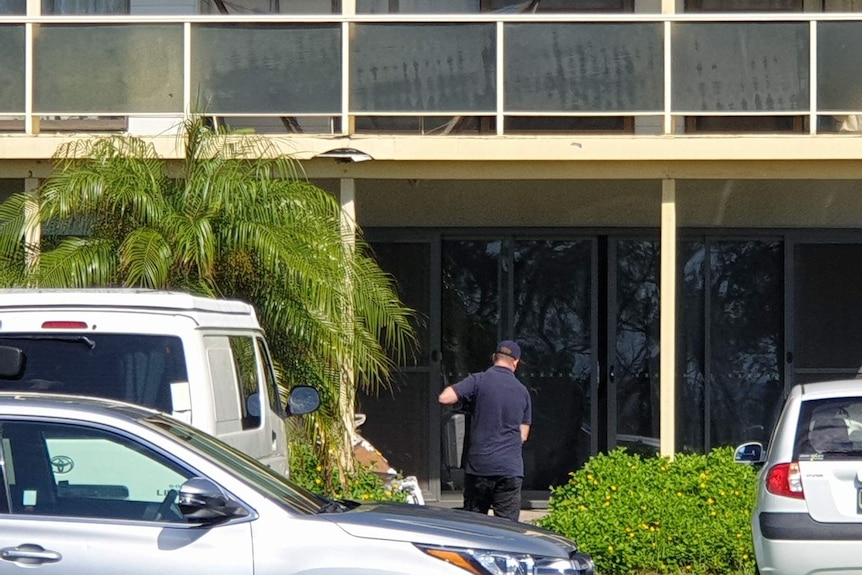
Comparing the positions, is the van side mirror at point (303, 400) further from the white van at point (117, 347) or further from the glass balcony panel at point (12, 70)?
the glass balcony panel at point (12, 70)

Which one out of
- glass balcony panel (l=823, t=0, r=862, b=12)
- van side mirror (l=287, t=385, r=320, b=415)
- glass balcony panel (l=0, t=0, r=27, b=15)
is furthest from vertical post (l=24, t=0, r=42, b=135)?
glass balcony panel (l=823, t=0, r=862, b=12)

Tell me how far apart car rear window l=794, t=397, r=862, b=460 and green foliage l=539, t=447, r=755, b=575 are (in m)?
2.67

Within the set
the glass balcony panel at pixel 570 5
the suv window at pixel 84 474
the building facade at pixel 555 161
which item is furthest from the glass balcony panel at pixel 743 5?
the suv window at pixel 84 474

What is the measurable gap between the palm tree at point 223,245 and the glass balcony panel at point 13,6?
3.76 metres

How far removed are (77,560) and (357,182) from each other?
24.4 feet

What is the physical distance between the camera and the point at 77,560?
→ 491 cm

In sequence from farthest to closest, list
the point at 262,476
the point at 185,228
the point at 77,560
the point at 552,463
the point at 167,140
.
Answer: the point at 552,463 → the point at 167,140 → the point at 185,228 → the point at 262,476 → the point at 77,560

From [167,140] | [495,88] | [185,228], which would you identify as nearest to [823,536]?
[185,228]

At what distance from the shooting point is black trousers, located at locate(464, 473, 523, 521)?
386 inches

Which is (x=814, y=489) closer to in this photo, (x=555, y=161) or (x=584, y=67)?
(x=555, y=161)

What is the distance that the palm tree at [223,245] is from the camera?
30.3 feet

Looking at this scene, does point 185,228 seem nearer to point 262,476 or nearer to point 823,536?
point 262,476

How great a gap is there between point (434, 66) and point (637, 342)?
4271 millimetres

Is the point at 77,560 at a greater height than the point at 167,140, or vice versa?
the point at 167,140
